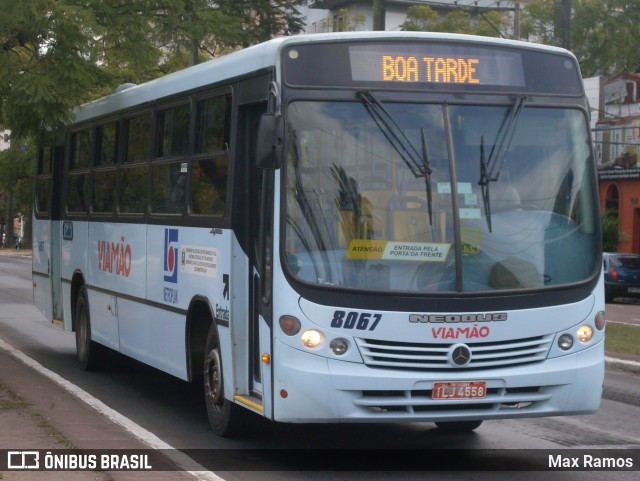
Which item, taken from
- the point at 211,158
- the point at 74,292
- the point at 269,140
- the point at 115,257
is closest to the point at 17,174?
the point at 74,292

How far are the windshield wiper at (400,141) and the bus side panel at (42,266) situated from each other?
29.0ft

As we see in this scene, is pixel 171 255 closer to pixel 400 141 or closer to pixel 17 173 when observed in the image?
pixel 400 141

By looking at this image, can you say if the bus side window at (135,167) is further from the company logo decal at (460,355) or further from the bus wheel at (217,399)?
the company logo decal at (460,355)

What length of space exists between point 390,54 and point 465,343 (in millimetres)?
2135

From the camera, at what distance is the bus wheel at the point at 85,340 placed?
1454cm

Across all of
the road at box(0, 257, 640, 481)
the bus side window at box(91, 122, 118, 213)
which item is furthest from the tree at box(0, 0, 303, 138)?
the road at box(0, 257, 640, 481)

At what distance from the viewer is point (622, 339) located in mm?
19703

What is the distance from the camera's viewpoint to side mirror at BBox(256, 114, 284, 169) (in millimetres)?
8297

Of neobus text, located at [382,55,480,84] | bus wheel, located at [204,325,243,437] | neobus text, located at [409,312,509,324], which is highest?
neobus text, located at [382,55,480,84]

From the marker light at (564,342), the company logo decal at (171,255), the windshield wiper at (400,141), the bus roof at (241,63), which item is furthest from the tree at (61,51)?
the marker light at (564,342)

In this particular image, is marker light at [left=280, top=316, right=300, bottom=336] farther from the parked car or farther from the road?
the parked car

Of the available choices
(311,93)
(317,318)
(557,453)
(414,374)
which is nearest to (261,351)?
(317,318)

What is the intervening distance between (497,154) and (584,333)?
4.58ft

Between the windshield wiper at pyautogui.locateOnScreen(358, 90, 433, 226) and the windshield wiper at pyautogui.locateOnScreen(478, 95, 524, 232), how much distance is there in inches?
15.5
